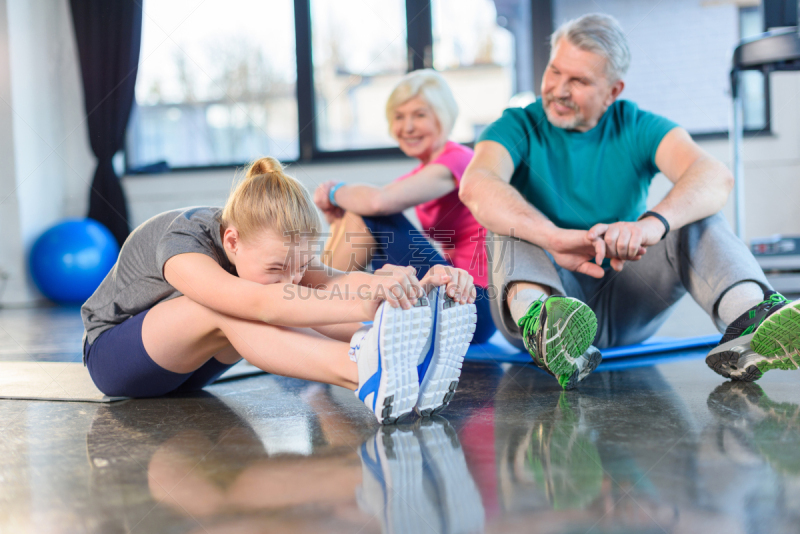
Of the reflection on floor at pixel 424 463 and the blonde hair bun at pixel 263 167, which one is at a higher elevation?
the blonde hair bun at pixel 263 167

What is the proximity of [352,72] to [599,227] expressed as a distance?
3386 millimetres

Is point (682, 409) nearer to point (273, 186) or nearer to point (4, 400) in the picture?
point (273, 186)

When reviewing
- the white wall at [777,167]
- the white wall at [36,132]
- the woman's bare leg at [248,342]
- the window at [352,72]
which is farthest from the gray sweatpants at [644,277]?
the white wall at [36,132]

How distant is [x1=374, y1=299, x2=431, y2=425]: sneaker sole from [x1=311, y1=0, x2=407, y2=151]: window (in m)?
3.43

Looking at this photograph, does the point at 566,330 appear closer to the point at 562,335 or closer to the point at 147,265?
the point at 562,335

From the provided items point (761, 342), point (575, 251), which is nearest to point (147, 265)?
point (575, 251)

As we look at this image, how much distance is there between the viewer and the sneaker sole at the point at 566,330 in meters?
1.16

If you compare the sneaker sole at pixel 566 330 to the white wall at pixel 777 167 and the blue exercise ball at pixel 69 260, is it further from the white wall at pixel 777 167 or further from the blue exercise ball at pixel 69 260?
the blue exercise ball at pixel 69 260

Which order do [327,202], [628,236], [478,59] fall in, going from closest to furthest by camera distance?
1. [628,236]
2. [327,202]
3. [478,59]

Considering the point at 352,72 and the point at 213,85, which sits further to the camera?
the point at 213,85

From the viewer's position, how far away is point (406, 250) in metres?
1.77

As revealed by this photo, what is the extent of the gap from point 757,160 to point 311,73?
2809 mm

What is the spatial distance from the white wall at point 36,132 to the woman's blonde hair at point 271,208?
11.4 ft

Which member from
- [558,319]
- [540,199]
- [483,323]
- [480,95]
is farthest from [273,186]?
[480,95]
